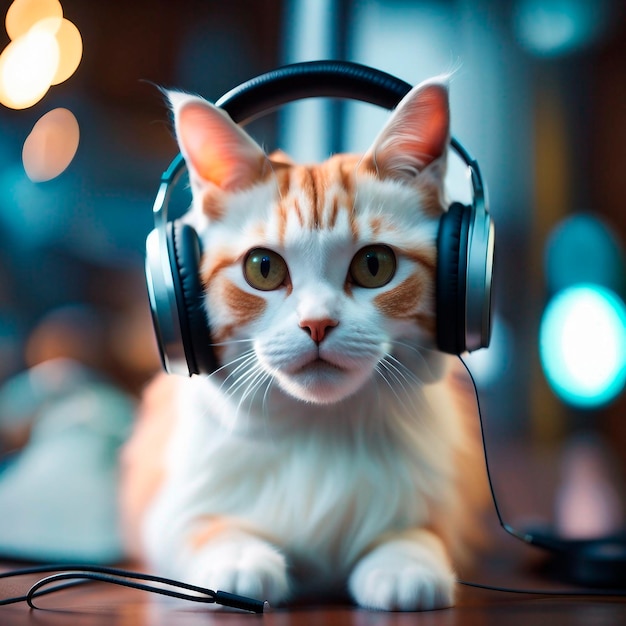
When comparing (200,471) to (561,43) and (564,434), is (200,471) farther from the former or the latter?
(561,43)

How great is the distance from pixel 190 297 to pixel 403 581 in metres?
0.39

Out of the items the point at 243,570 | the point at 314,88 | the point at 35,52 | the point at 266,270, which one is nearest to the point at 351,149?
the point at 314,88

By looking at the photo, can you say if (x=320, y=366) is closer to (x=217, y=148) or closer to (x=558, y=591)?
(x=217, y=148)

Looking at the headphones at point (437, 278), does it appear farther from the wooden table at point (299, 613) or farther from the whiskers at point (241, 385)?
the wooden table at point (299, 613)

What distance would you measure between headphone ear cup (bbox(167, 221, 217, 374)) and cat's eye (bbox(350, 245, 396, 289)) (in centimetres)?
19

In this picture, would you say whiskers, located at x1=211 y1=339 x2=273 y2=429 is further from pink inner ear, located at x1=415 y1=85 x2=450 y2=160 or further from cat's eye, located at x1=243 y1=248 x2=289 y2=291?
pink inner ear, located at x1=415 y1=85 x2=450 y2=160

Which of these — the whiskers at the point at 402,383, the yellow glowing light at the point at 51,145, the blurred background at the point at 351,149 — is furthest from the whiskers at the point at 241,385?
the yellow glowing light at the point at 51,145

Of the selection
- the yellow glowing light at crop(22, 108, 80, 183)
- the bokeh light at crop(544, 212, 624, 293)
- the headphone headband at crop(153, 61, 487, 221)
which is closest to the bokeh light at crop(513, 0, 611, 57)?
the bokeh light at crop(544, 212, 624, 293)

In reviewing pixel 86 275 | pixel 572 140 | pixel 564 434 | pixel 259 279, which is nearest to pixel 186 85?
pixel 86 275

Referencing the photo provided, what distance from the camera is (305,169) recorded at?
37.0 inches

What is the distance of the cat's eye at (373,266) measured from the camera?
32.9 inches

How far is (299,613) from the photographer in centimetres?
74

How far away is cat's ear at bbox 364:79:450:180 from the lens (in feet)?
2.70

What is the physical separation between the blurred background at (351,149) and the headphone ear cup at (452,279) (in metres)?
0.52
